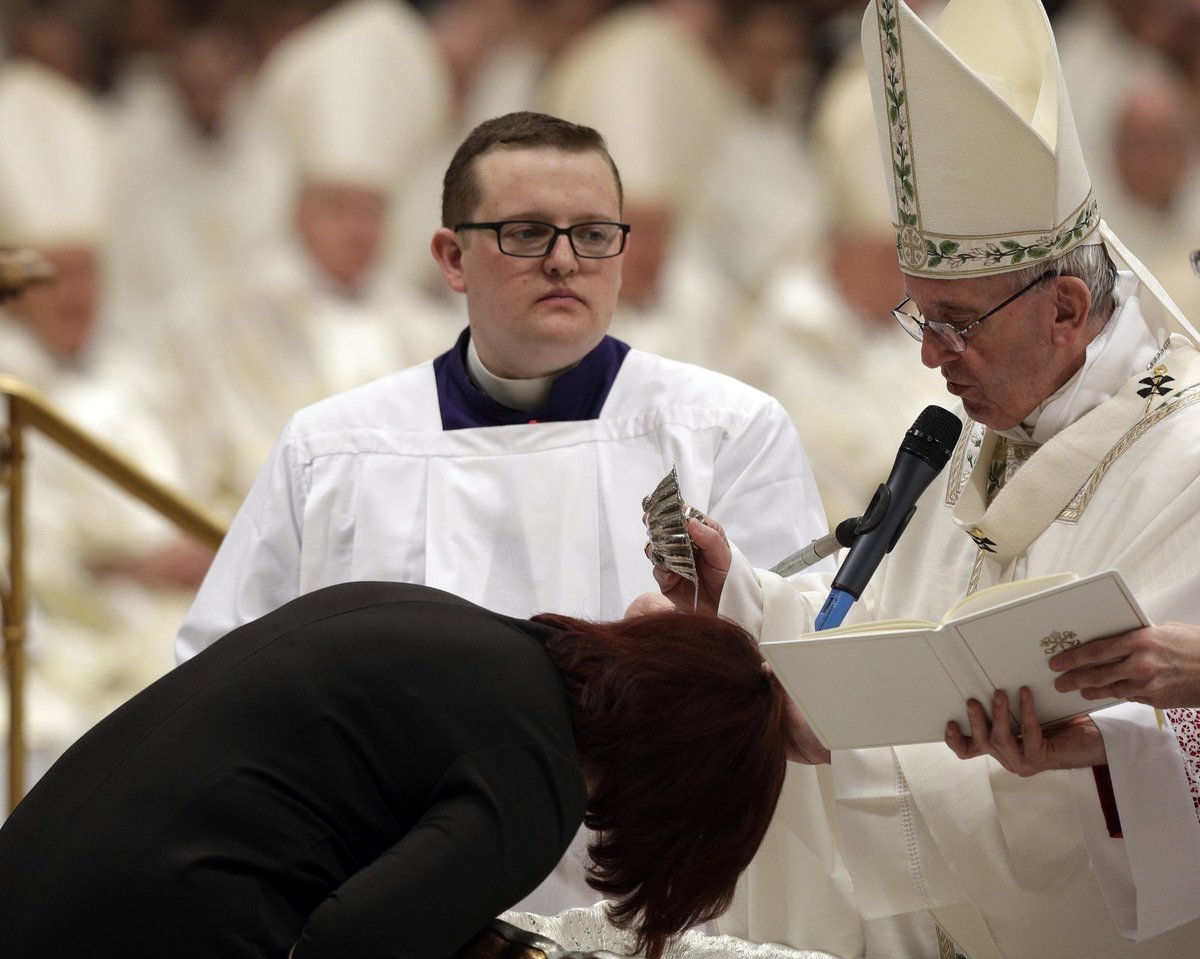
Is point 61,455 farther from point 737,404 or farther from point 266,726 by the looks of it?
point 266,726

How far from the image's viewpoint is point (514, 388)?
4.20 metres

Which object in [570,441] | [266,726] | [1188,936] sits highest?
[570,441]

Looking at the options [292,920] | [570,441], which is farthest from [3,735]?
[292,920]

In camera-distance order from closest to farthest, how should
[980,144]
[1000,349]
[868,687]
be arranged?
[868,687] → [1000,349] → [980,144]

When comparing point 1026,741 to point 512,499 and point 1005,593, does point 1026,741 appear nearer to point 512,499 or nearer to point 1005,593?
point 1005,593

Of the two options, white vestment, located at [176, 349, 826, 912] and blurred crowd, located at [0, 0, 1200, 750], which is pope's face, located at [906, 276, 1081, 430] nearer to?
white vestment, located at [176, 349, 826, 912]

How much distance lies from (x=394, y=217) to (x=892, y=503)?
5597 mm

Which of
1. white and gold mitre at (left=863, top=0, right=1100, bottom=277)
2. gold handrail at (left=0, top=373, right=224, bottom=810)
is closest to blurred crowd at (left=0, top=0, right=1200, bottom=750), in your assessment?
gold handrail at (left=0, top=373, right=224, bottom=810)

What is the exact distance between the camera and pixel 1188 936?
2.91 m

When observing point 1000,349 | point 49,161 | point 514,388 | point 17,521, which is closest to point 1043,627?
point 1000,349

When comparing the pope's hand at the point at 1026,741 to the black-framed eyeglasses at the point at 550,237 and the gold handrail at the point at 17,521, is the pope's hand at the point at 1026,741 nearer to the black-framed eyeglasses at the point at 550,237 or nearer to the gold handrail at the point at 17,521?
the black-framed eyeglasses at the point at 550,237

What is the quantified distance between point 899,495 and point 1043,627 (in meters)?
0.47

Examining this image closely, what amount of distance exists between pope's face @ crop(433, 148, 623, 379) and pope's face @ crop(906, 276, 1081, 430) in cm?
105

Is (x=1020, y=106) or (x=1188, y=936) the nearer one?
(x=1188, y=936)
